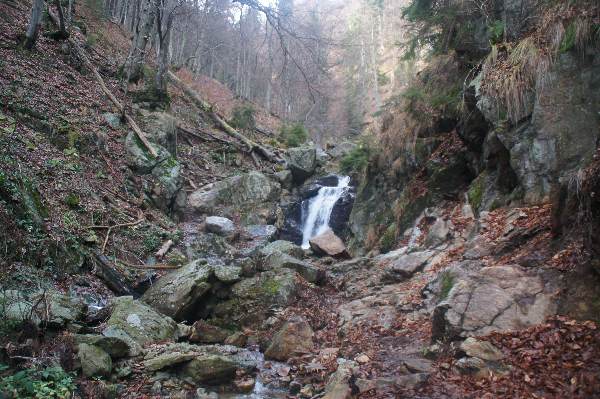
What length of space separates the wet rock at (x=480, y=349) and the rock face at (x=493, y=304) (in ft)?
0.75

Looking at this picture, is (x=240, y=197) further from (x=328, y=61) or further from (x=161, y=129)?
(x=328, y=61)

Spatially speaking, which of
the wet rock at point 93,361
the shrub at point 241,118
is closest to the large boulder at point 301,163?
the shrub at point 241,118

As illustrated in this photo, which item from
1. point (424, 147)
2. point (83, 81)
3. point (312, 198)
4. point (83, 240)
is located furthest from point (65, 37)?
point (424, 147)

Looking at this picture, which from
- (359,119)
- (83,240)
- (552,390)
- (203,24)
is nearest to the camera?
(552,390)

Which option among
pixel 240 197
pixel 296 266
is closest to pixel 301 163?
pixel 240 197

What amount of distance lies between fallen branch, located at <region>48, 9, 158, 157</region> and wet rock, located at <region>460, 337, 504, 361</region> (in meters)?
11.7

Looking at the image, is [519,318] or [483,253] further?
[483,253]

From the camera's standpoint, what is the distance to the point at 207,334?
7.38 meters

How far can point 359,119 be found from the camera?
130 feet

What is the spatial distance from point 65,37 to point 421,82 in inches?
502

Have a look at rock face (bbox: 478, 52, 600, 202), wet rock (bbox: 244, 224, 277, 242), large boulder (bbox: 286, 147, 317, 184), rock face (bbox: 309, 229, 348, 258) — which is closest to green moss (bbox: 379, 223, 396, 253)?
rock face (bbox: 309, 229, 348, 258)

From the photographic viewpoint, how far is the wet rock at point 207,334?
23.8 ft

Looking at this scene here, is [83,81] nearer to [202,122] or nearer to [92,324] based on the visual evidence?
[202,122]

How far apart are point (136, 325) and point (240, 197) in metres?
11.0
